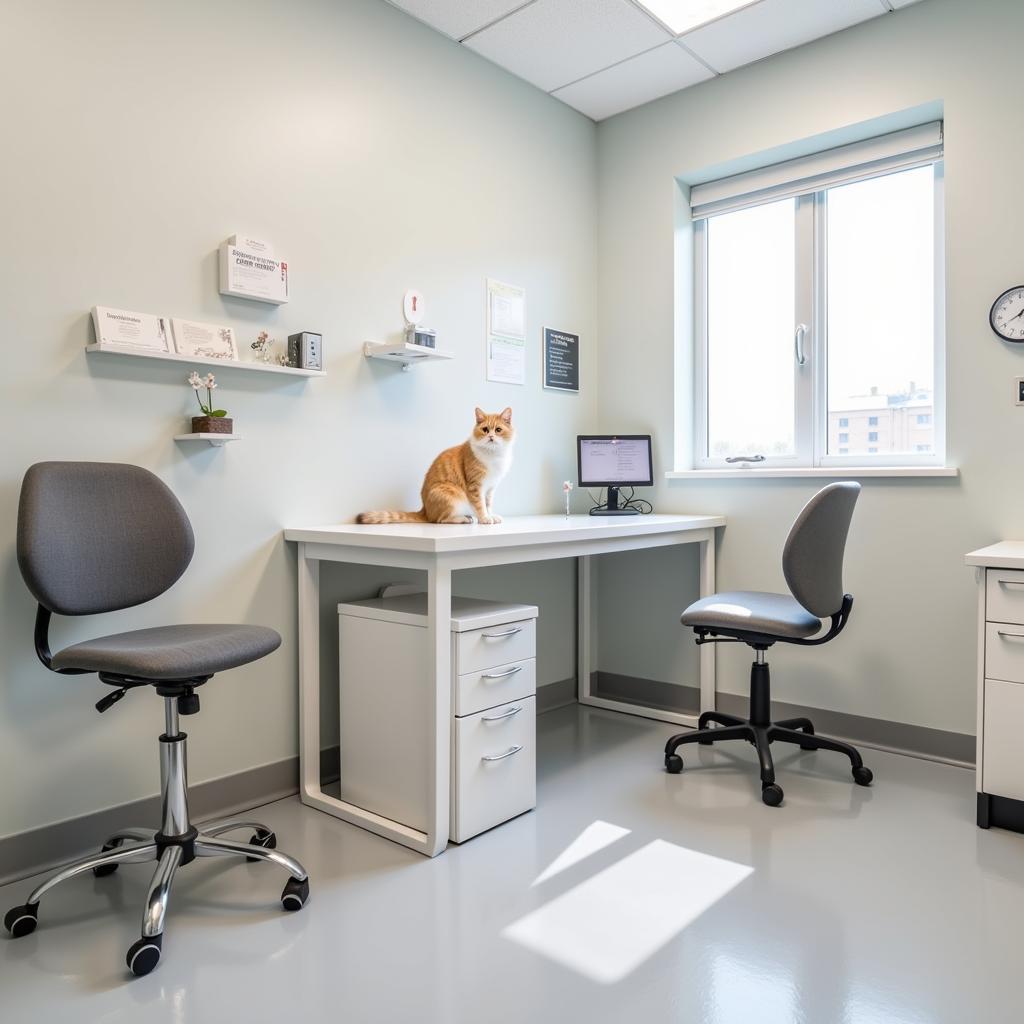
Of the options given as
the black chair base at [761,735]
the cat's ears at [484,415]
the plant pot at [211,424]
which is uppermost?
the cat's ears at [484,415]

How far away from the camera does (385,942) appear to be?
158cm

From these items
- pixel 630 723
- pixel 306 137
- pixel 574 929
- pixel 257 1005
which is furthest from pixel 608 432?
pixel 257 1005

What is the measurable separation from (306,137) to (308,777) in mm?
2022

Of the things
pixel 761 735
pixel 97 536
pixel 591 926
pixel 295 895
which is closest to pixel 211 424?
pixel 97 536

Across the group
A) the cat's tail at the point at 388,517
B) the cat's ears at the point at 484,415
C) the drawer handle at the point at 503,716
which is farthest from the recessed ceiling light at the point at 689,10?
the drawer handle at the point at 503,716

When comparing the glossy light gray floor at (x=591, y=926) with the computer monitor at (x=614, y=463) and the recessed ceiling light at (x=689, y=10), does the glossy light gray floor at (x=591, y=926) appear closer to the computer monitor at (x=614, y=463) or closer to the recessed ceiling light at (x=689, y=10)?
the computer monitor at (x=614, y=463)

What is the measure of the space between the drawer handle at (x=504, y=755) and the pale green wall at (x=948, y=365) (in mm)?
1329

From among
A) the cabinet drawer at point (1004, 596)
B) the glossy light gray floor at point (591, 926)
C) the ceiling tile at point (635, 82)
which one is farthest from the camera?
the ceiling tile at point (635, 82)

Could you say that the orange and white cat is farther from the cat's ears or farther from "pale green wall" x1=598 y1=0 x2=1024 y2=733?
"pale green wall" x1=598 y1=0 x2=1024 y2=733

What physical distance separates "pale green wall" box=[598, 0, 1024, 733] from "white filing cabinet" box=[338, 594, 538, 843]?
4.33 feet

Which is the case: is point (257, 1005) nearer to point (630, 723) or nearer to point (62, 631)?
point (62, 631)

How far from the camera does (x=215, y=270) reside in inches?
85.9

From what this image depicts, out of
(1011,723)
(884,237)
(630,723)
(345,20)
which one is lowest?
(630,723)

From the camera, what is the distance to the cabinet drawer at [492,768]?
6.62ft
